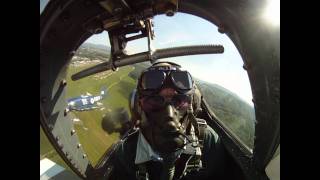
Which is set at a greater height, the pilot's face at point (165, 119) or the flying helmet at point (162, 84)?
the flying helmet at point (162, 84)

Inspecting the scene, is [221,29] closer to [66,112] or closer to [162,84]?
[162,84]

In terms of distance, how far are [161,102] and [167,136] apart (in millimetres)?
139

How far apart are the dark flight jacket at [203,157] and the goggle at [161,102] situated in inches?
7.5

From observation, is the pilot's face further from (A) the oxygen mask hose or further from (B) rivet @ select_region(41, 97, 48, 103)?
(B) rivet @ select_region(41, 97, 48, 103)

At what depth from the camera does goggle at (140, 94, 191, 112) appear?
122cm

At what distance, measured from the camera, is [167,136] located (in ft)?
3.71

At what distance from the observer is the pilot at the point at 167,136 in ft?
3.83

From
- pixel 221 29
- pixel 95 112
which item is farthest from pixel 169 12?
pixel 95 112

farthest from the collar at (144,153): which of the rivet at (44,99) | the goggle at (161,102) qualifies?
the rivet at (44,99)

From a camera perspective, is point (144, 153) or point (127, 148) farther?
point (127, 148)

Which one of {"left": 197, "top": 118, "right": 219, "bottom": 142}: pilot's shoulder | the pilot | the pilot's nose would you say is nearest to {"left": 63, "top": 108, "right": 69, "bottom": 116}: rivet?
the pilot

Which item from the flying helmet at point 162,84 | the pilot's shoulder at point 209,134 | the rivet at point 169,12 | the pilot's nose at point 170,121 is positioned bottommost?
the pilot's shoulder at point 209,134

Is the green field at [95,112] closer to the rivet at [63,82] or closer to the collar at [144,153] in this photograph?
the rivet at [63,82]
